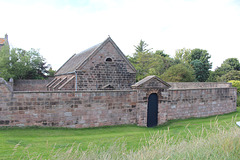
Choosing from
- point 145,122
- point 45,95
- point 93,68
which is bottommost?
point 145,122

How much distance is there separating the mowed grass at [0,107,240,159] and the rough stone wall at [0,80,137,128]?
41 cm

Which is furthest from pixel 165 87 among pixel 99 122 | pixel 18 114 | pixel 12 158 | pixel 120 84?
pixel 12 158

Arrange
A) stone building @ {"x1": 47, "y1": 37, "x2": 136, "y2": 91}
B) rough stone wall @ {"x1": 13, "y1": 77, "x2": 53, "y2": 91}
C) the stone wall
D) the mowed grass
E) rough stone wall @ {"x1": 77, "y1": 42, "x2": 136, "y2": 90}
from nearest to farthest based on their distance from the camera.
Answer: the mowed grass
the stone wall
stone building @ {"x1": 47, "y1": 37, "x2": 136, "y2": 91}
rough stone wall @ {"x1": 77, "y1": 42, "x2": 136, "y2": 90}
rough stone wall @ {"x1": 13, "y1": 77, "x2": 53, "y2": 91}

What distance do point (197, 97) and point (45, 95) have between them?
422 inches

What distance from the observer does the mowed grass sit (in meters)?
6.32

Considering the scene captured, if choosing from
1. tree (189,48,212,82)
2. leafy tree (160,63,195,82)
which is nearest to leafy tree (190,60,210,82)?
tree (189,48,212,82)

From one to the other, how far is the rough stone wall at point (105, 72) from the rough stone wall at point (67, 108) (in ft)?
22.3

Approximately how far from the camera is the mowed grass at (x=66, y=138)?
632 cm

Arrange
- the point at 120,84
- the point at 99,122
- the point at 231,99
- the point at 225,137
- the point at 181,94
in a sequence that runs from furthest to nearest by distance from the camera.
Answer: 1. the point at 120,84
2. the point at 231,99
3. the point at 181,94
4. the point at 99,122
5. the point at 225,137

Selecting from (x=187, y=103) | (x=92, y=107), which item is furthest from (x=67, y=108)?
(x=187, y=103)

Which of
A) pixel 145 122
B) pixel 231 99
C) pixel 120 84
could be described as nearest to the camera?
pixel 145 122

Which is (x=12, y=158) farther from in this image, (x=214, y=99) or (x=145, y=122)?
(x=214, y=99)

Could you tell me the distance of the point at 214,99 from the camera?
54.4ft

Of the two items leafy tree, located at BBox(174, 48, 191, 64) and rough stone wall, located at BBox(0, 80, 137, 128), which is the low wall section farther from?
leafy tree, located at BBox(174, 48, 191, 64)
